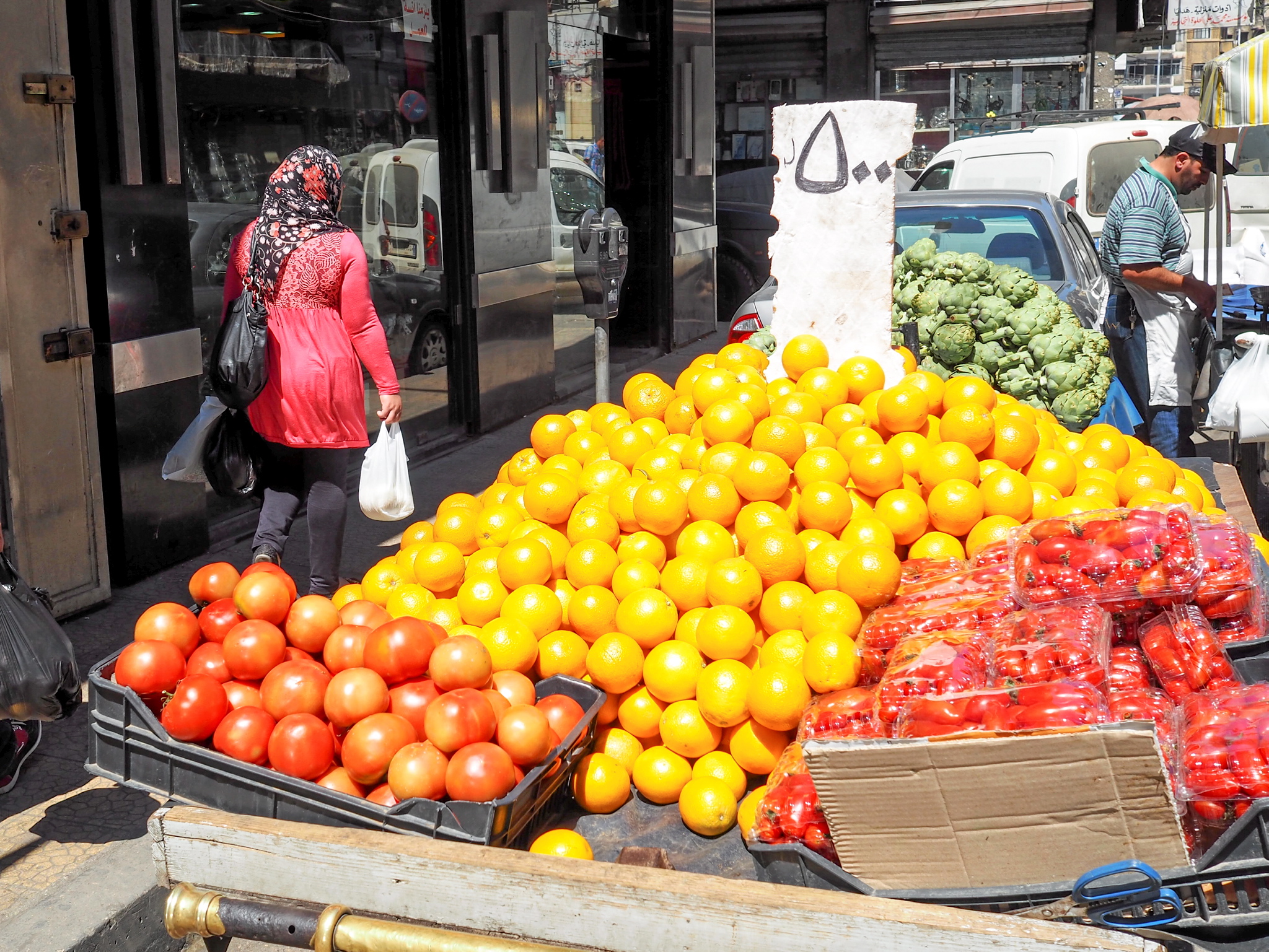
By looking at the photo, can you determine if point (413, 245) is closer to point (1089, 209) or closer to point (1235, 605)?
point (1235, 605)

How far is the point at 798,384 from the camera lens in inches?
167

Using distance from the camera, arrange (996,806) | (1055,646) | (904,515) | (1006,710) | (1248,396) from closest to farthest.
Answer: (996,806), (1006,710), (1055,646), (904,515), (1248,396)

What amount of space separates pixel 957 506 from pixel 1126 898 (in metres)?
1.47

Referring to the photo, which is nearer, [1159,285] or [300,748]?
[300,748]

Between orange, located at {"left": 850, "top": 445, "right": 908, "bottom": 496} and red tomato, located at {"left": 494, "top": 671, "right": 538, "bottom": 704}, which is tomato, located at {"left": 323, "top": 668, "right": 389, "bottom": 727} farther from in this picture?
orange, located at {"left": 850, "top": 445, "right": 908, "bottom": 496}

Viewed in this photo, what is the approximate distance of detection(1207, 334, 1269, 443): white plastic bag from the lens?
5762mm

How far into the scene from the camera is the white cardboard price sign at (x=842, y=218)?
14.6 ft

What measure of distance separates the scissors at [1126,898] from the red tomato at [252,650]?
1.80 metres

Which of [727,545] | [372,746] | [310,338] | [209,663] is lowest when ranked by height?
[372,746]

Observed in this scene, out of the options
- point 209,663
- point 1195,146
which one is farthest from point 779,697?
point 1195,146

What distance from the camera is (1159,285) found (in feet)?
20.9

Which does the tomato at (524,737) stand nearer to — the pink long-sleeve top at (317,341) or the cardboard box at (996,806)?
the cardboard box at (996,806)

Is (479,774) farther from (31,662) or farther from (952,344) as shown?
(952,344)

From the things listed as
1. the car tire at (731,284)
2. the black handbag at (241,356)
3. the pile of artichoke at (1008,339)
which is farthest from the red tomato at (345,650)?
the car tire at (731,284)
